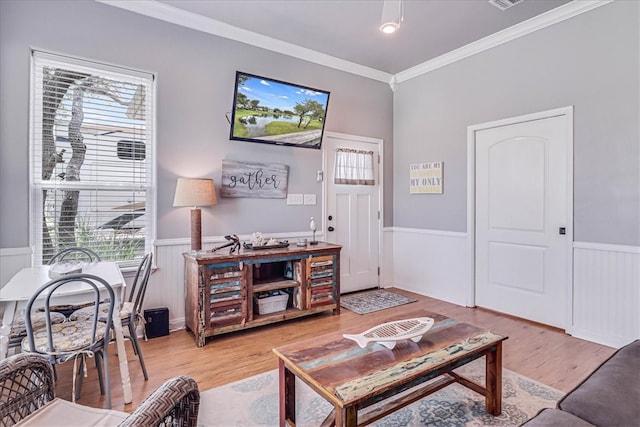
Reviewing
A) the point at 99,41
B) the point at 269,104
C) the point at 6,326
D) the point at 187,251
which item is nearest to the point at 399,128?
the point at 269,104

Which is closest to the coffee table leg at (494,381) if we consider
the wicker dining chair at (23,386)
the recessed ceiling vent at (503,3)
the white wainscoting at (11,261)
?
the wicker dining chair at (23,386)

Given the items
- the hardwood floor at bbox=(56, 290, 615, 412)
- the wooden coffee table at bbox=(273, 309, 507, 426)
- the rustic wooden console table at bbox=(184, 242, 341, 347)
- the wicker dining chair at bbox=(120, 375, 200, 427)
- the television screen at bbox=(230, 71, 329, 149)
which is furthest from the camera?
the television screen at bbox=(230, 71, 329, 149)

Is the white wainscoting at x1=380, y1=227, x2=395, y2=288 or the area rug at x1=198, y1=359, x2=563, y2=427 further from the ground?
the white wainscoting at x1=380, y1=227, x2=395, y2=288

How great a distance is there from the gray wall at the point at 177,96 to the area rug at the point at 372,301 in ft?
3.59

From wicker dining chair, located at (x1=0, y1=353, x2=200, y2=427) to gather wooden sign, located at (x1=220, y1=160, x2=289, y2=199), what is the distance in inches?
95.6

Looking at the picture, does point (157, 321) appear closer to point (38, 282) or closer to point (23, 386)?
point (38, 282)

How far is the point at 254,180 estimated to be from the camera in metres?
3.73

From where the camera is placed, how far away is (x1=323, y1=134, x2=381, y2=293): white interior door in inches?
173

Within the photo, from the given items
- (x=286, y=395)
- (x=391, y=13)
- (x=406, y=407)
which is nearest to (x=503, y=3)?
(x=391, y=13)

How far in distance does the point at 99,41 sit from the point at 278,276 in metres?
2.70

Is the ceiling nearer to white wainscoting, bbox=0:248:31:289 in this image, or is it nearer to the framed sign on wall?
the framed sign on wall

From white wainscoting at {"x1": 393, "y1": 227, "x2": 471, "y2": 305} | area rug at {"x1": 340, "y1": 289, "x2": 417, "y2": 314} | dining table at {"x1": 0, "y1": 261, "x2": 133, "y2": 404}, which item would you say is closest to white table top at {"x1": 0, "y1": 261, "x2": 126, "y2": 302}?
dining table at {"x1": 0, "y1": 261, "x2": 133, "y2": 404}

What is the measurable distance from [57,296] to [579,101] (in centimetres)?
423

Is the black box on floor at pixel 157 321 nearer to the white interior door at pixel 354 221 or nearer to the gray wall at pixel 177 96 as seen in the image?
the gray wall at pixel 177 96
